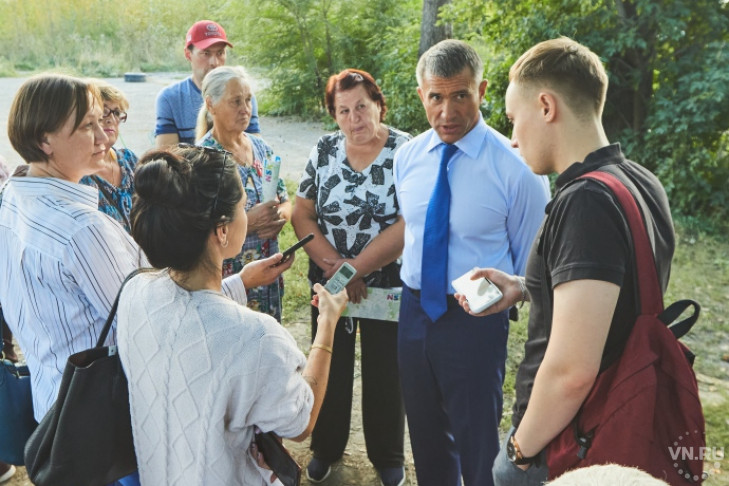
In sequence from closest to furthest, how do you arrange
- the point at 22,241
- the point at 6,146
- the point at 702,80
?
the point at 22,241
the point at 702,80
the point at 6,146

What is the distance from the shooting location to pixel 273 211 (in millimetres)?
3365

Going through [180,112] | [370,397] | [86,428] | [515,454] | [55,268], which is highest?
[180,112]

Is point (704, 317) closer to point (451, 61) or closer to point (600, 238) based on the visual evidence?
point (451, 61)

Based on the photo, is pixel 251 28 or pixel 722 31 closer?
pixel 722 31

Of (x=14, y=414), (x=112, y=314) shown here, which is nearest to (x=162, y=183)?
(x=112, y=314)

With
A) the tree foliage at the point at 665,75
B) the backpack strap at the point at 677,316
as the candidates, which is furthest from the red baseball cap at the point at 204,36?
the tree foliage at the point at 665,75

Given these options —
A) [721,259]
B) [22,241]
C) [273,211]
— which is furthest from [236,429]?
Answer: [721,259]

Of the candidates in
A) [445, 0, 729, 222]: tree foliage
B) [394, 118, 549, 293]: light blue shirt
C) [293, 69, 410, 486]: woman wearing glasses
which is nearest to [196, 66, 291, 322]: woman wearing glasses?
[293, 69, 410, 486]: woman wearing glasses

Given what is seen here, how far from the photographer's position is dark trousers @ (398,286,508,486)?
2.77 metres

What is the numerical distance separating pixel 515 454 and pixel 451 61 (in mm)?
1678

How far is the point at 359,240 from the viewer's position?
3383 millimetres

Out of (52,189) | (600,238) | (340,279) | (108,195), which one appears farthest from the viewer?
(108,195)

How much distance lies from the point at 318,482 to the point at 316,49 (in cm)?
1303

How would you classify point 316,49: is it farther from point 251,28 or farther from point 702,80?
point 702,80
